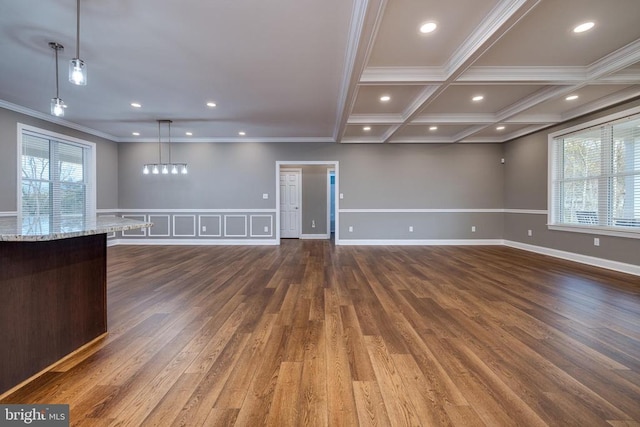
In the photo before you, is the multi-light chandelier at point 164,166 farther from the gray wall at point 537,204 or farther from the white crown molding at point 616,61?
the gray wall at point 537,204

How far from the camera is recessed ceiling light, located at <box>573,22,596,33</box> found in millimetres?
2477

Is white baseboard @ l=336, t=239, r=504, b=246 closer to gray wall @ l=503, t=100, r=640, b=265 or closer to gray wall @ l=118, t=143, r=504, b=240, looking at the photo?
gray wall @ l=118, t=143, r=504, b=240

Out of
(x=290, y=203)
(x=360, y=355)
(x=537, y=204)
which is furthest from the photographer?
(x=290, y=203)

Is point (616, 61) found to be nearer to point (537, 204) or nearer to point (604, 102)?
point (604, 102)

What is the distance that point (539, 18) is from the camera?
2.39 m

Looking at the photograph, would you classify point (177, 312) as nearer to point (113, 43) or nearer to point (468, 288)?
point (113, 43)

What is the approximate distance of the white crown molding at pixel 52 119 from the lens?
436cm

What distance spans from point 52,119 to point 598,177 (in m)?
9.57

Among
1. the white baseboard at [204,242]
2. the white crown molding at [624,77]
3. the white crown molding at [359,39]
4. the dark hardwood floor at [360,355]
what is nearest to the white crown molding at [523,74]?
the white crown molding at [624,77]

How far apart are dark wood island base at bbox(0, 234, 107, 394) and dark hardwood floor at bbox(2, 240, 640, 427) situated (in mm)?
123

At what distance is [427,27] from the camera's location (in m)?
2.52

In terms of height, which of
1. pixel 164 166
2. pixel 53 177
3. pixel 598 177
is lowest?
pixel 598 177

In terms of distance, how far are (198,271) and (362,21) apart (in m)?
3.74

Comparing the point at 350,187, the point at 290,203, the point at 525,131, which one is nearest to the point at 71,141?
the point at 290,203
